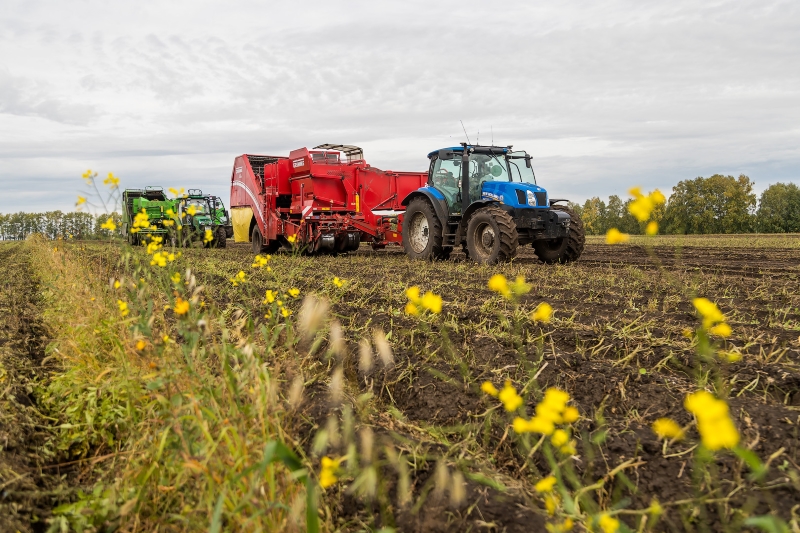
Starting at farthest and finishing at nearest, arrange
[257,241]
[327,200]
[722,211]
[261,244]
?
[722,211]
[257,241]
[261,244]
[327,200]

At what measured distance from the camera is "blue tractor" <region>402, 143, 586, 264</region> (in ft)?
Answer: 33.5

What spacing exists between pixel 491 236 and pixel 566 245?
1.53 metres

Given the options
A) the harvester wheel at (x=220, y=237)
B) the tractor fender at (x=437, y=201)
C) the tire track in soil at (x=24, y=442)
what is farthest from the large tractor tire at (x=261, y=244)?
the tire track in soil at (x=24, y=442)

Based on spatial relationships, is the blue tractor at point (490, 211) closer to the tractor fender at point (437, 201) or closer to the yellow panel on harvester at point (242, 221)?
the tractor fender at point (437, 201)

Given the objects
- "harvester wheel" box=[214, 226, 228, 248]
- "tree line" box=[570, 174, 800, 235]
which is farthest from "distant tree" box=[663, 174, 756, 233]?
"harvester wheel" box=[214, 226, 228, 248]

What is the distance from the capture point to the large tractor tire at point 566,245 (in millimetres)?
10781

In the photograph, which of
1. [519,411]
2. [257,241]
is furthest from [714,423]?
[257,241]

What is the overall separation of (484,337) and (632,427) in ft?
5.52

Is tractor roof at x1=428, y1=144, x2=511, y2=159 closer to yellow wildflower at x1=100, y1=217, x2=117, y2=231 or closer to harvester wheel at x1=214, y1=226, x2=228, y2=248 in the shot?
yellow wildflower at x1=100, y1=217, x2=117, y2=231

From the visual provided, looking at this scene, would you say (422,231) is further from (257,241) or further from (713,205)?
(713,205)

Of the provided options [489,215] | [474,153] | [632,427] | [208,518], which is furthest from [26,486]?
[474,153]

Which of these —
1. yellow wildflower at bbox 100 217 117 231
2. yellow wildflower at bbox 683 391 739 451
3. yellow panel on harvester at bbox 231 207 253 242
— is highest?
yellow panel on harvester at bbox 231 207 253 242

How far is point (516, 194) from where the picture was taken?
10.4 meters

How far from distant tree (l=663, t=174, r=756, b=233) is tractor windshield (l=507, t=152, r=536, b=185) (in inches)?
1735
